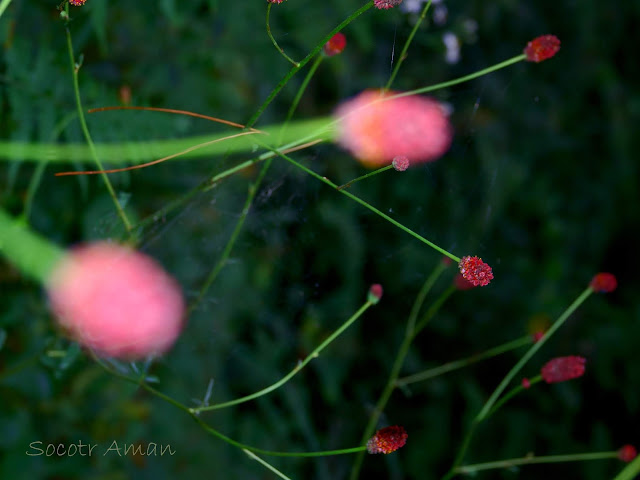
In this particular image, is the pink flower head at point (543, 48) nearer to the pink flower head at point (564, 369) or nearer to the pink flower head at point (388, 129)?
the pink flower head at point (388, 129)

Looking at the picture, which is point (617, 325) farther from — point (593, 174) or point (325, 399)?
point (325, 399)

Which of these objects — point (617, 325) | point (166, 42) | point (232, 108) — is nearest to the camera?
point (166, 42)

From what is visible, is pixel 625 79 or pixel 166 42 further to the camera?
pixel 625 79

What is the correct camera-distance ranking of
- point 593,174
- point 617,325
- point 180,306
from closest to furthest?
point 180,306 → point 617,325 → point 593,174

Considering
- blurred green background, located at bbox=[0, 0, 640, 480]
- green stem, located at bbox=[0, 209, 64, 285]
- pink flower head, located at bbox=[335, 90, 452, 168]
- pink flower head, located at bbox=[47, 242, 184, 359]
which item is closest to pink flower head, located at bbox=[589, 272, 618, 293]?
pink flower head, located at bbox=[335, 90, 452, 168]

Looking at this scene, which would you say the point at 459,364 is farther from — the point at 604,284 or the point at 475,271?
the point at 475,271

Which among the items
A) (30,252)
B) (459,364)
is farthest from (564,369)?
(30,252)

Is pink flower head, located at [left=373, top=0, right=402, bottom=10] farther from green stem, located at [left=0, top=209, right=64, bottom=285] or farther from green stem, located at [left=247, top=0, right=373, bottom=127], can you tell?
green stem, located at [left=0, top=209, right=64, bottom=285]

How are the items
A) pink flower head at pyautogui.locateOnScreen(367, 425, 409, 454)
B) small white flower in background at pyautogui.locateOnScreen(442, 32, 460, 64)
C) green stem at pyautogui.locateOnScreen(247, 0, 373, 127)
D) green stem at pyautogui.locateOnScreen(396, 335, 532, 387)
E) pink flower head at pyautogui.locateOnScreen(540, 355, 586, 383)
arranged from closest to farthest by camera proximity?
green stem at pyautogui.locateOnScreen(247, 0, 373, 127) → pink flower head at pyautogui.locateOnScreen(367, 425, 409, 454) → pink flower head at pyautogui.locateOnScreen(540, 355, 586, 383) → green stem at pyautogui.locateOnScreen(396, 335, 532, 387) → small white flower in background at pyautogui.locateOnScreen(442, 32, 460, 64)

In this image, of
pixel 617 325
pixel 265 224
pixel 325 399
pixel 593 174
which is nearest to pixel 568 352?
pixel 617 325
